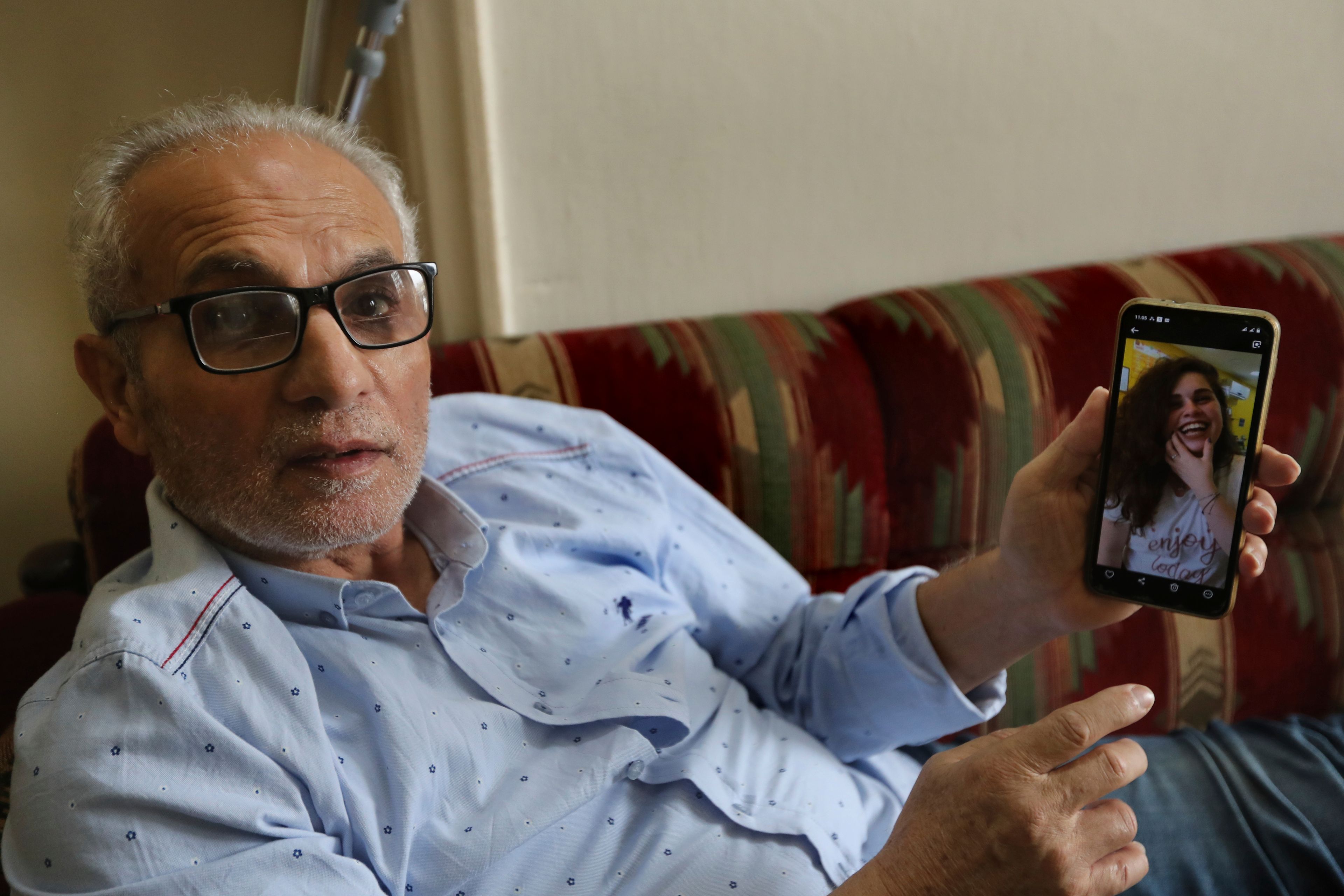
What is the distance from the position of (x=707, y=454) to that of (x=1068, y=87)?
905mm

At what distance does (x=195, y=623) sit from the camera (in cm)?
79

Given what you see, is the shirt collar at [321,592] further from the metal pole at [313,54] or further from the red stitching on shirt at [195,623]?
the metal pole at [313,54]

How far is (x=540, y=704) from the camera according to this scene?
92 cm

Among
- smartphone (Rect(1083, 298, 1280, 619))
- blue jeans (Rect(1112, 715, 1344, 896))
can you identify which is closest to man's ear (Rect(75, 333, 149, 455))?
smartphone (Rect(1083, 298, 1280, 619))

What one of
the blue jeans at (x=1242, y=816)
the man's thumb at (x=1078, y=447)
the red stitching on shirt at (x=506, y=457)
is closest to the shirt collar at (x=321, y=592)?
the red stitching on shirt at (x=506, y=457)

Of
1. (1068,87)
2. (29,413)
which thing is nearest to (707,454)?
(1068,87)

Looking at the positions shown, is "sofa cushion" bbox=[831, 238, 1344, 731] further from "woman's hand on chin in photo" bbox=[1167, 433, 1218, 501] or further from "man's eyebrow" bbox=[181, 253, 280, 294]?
"man's eyebrow" bbox=[181, 253, 280, 294]

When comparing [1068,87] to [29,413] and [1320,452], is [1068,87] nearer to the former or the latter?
[1320,452]

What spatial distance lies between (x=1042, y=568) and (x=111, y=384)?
3.06 ft

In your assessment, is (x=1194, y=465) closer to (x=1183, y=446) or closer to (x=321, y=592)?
(x=1183, y=446)

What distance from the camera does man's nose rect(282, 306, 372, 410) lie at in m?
0.84

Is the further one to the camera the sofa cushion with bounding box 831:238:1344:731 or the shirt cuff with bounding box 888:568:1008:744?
the sofa cushion with bounding box 831:238:1344:731

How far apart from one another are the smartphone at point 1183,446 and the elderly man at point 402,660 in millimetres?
31

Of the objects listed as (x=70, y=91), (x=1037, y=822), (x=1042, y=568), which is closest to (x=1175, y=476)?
(x=1042, y=568)
